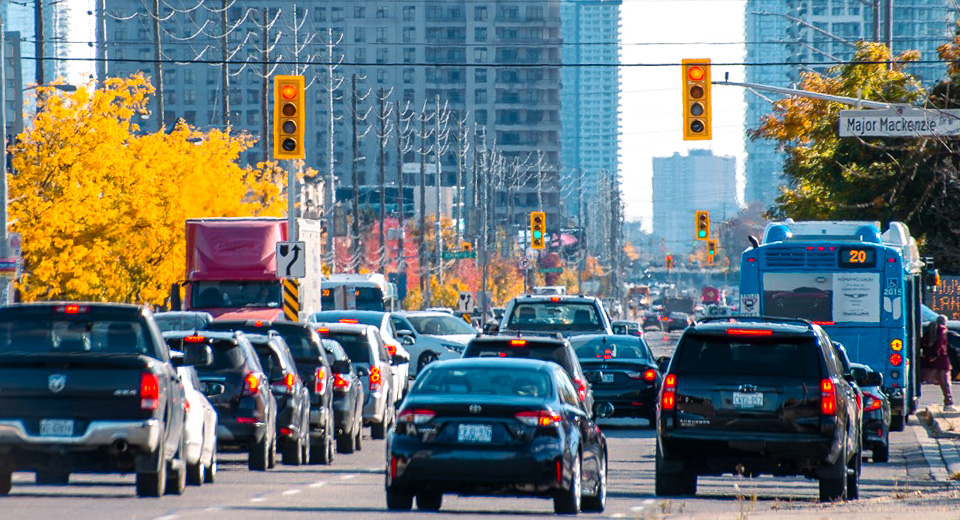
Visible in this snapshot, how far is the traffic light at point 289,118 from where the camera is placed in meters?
28.0

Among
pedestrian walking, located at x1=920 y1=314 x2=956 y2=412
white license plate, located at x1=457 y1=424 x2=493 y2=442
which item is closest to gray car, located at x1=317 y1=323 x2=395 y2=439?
white license plate, located at x1=457 y1=424 x2=493 y2=442

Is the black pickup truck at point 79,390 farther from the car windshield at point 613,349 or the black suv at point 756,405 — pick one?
the car windshield at point 613,349

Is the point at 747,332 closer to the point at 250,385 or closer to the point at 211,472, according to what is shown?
the point at 250,385

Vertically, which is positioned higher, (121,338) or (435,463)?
(121,338)

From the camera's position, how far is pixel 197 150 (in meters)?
55.8

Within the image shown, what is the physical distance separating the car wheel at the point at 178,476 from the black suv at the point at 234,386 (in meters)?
2.27

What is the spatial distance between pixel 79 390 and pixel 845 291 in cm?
1401

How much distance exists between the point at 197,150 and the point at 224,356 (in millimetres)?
36928

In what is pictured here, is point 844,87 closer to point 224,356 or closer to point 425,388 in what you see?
point 224,356

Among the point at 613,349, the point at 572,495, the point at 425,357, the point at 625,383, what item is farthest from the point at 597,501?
the point at 425,357

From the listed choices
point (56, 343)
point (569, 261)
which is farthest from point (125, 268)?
point (569, 261)

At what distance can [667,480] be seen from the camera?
1717cm

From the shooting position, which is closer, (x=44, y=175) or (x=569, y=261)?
(x=44, y=175)

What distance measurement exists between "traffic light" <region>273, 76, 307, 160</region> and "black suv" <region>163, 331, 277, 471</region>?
8828 mm
